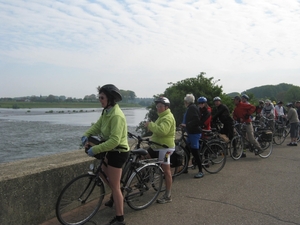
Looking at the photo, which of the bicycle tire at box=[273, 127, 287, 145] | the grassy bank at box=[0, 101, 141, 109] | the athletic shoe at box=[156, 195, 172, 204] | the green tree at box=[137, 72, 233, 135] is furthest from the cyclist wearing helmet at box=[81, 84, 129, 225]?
the grassy bank at box=[0, 101, 141, 109]

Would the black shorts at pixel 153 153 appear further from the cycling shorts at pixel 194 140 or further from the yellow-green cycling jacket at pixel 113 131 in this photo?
the cycling shorts at pixel 194 140

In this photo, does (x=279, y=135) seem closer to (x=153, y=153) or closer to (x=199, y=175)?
(x=199, y=175)

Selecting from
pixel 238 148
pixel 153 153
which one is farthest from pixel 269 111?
pixel 153 153

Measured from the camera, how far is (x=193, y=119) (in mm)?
6652

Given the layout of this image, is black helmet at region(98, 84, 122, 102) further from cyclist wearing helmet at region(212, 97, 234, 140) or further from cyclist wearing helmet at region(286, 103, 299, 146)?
cyclist wearing helmet at region(286, 103, 299, 146)

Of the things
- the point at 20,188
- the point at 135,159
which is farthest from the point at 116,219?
the point at 20,188

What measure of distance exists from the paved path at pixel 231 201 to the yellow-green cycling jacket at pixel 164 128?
1005 millimetres

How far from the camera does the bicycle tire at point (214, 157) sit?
7324 mm

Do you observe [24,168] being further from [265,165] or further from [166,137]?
[265,165]

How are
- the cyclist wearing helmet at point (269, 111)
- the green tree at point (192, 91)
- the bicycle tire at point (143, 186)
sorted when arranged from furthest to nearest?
the green tree at point (192, 91) → the cyclist wearing helmet at point (269, 111) → the bicycle tire at point (143, 186)

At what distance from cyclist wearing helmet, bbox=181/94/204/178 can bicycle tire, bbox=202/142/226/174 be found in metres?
0.47

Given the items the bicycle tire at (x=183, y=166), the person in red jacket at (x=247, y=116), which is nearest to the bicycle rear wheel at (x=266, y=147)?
the person in red jacket at (x=247, y=116)

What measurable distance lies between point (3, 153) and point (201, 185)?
97.8 ft

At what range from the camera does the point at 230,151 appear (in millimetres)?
8781
